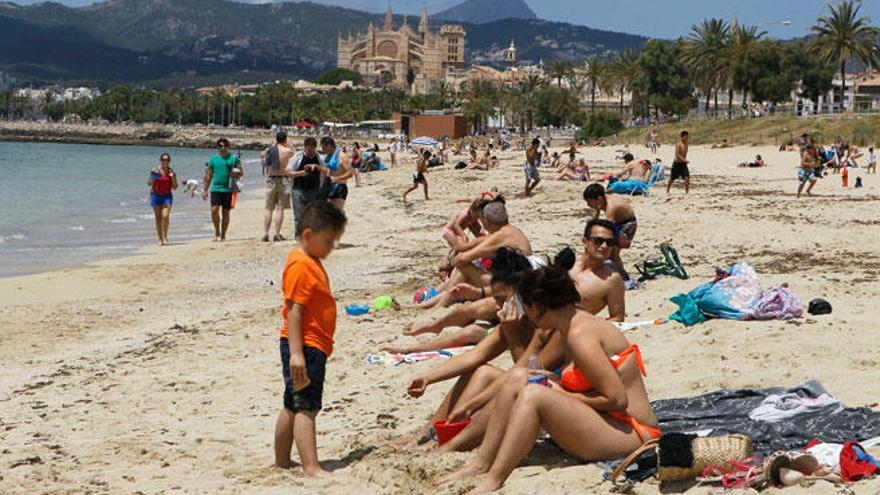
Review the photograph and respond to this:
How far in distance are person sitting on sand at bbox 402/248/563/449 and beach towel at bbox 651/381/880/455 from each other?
0.70m

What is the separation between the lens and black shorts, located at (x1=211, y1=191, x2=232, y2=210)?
15.3 meters

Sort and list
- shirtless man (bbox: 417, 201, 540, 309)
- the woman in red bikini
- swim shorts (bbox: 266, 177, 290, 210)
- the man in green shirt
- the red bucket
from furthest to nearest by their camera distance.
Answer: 1. the man in green shirt
2. swim shorts (bbox: 266, 177, 290, 210)
3. shirtless man (bbox: 417, 201, 540, 309)
4. the red bucket
5. the woman in red bikini

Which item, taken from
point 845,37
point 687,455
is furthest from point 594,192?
point 845,37

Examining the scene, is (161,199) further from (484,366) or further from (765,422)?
(765,422)

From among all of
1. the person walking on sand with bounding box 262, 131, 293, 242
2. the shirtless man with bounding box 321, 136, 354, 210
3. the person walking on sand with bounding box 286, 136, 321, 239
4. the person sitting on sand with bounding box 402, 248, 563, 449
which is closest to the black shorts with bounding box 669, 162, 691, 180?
the person walking on sand with bounding box 262, 131, 293, 242

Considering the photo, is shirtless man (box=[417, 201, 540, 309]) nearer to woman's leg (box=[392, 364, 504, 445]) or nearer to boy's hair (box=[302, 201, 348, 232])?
woman's leg (box=[392, 364, 504, 445])

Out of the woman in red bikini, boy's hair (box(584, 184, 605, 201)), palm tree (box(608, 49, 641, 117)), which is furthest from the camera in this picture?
palm tree (box(608, 49, 641, 117))

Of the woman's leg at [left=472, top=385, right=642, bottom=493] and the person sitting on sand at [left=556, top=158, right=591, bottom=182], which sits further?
the person sitting on sand at [left=556, top=158, right=591, bottom=182]

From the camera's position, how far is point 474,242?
28.7 feet

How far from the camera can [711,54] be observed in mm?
68875

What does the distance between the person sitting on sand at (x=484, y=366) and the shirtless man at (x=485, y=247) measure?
8.28ft

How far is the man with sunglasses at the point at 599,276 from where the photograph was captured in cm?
715

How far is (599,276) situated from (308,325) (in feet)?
9.47

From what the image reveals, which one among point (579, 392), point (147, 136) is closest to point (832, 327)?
point (579, 392)
